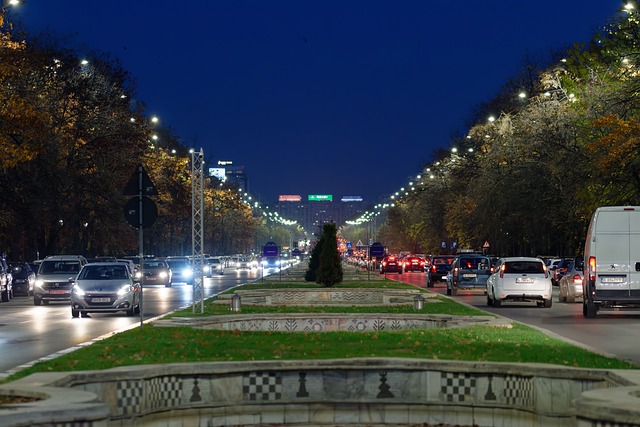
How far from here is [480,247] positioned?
100188 millimetres

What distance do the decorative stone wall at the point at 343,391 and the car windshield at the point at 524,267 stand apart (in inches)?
1127

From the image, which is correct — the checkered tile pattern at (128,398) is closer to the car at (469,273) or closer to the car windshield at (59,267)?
the car windshield at (59,267)

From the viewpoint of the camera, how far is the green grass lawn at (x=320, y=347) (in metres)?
17.1

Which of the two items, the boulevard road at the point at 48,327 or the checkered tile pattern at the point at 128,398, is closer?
the checkered tile pattern at the point at 128,398

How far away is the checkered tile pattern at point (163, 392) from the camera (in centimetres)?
1345

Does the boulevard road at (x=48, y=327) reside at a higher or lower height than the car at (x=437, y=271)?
lower

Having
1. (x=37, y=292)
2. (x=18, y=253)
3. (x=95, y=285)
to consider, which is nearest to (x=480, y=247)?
(x=18, y=253)

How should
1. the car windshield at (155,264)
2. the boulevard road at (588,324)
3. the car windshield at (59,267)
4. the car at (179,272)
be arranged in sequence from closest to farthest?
the boulevard road at (588,324), the car windshield at (59,267), the car windshield at (155,264), the car at (179,272)

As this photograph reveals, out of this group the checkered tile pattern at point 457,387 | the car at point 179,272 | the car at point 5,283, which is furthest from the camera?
the car at point 179,272

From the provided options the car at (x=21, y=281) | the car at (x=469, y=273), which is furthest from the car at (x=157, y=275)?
the car at (x=469, y=273)

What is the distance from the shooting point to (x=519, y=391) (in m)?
13.8

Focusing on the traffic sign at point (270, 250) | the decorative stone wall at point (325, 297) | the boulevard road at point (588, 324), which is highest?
the traffic sign at point (270, 250)

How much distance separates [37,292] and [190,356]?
3067 centimetres

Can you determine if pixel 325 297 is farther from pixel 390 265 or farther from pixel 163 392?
pixel 390 265
